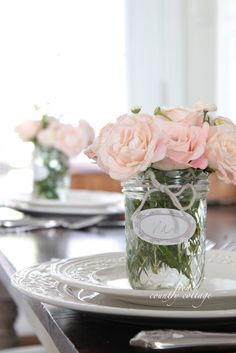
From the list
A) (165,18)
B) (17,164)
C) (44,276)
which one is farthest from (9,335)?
(165,18)

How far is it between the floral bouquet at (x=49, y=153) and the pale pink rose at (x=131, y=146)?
46.2 inches

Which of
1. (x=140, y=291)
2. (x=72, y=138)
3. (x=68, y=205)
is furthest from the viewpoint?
(x=72, y=138)

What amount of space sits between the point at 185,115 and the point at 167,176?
0.23ft

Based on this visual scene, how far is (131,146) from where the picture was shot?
700mm

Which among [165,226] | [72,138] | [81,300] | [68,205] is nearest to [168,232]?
[165,226]

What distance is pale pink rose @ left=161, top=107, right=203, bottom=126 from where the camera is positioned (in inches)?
28.9

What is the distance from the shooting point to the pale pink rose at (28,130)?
6.34 ft

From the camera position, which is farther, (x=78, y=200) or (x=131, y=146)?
(x=78, y=200)

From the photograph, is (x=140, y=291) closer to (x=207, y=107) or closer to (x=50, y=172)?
(x=207, y=107)

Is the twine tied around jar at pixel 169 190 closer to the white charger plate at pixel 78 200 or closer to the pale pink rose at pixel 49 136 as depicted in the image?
the white charger plate at pixel 78 200

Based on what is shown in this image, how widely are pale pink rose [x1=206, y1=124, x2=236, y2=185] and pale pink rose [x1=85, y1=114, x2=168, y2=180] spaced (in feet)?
0.17

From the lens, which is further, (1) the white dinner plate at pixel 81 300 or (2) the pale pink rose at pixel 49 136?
(2) the pale pink rose at pixel 49 136

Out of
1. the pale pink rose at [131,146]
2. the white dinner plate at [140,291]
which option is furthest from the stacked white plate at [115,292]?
the pale pink rose at [131,146]

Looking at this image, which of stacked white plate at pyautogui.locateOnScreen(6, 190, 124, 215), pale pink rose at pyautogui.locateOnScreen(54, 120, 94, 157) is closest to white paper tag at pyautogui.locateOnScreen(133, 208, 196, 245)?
stacked white plate at pyautogui.locateOnScreen(6, 190, 124, 215)
